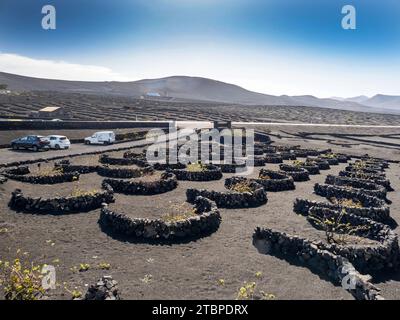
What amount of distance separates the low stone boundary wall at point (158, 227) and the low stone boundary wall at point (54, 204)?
2742mm

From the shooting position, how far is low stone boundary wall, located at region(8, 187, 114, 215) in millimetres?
22062

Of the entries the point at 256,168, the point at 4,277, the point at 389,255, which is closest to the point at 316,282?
the point at 389,255

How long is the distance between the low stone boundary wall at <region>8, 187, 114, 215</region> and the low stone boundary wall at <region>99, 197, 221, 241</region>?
108 inches

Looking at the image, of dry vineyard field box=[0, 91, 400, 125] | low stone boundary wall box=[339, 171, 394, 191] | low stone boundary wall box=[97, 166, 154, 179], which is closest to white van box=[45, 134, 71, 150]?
low stone boundary wall box=[97, 166, 154, 179]

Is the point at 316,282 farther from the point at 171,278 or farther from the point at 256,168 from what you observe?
the point at 256,168

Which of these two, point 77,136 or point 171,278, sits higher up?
point 77,136

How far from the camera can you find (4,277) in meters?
13.2

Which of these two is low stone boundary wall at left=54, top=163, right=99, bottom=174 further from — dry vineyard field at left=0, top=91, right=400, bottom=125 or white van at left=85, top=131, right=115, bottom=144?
dry vineyard field at left=0, top=91, right=400, bottom=125

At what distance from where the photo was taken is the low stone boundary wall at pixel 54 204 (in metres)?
22.1

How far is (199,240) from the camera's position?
736 inches

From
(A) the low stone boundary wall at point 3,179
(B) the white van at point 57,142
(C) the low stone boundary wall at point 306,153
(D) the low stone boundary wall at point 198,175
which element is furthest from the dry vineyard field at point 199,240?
(C) the low stone boundary wall at point 306,153

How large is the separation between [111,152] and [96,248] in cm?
3103

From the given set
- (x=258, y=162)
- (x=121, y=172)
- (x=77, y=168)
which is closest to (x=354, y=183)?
(x=258, y=162)

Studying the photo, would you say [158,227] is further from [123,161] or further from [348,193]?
[123,161]
